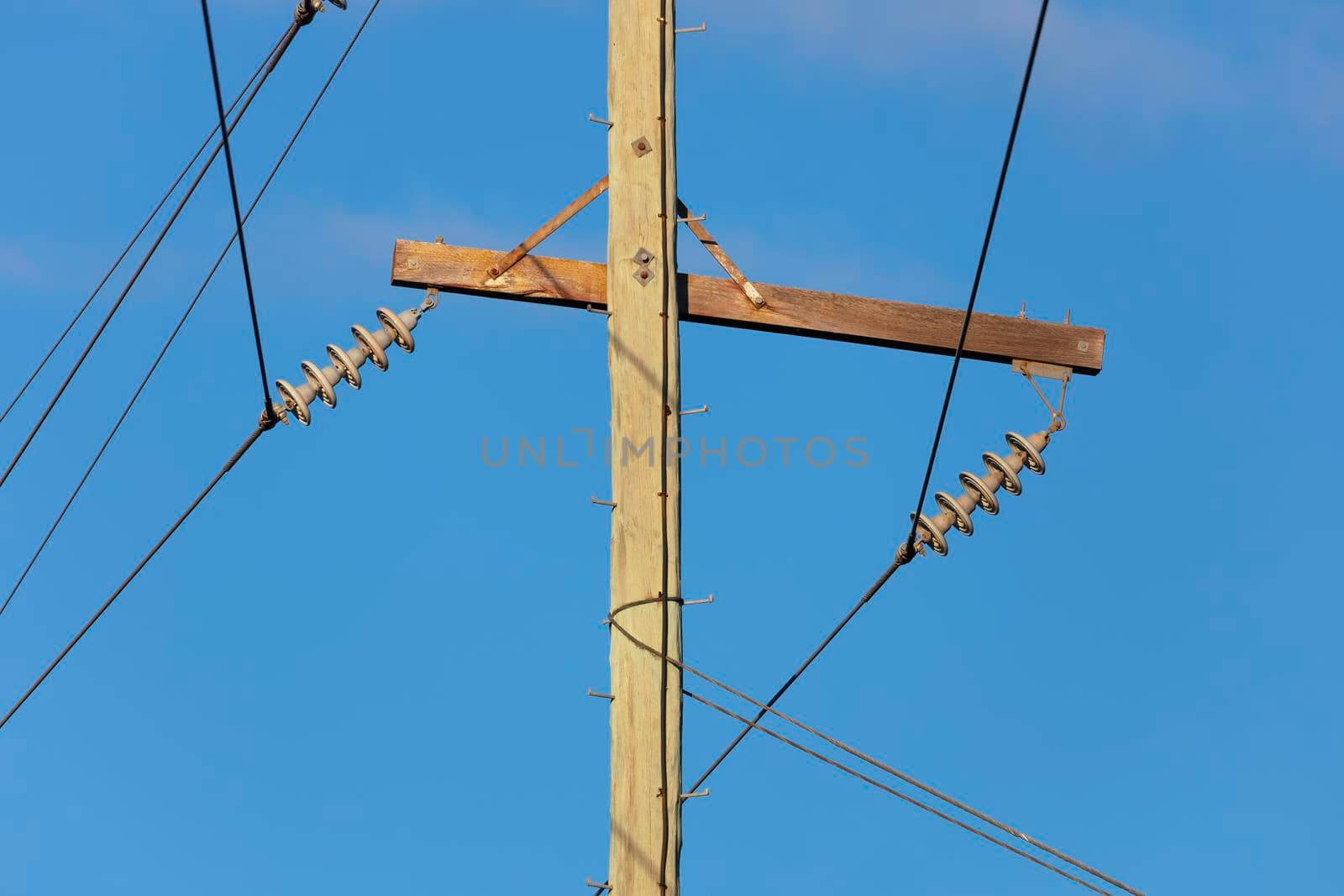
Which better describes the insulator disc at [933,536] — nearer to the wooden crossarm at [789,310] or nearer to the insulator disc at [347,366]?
the wooden crossarm at [789,310]

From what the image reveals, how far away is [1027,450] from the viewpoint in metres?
9.30

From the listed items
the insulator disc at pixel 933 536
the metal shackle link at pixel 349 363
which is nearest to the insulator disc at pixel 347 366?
the metal shackle link at pixel 349 363

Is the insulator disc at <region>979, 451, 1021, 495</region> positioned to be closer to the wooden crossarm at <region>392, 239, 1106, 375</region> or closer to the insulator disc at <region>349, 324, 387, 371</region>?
the wooden crossarm at <region>392, 239, 1106, 375</region>

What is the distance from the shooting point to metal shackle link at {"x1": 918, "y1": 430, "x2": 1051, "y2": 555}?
9016 mm

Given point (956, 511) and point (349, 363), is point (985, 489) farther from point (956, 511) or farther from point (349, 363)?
point (349, 363)

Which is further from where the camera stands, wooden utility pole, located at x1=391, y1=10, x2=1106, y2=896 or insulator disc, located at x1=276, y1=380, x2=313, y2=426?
insulator disc, located at x1=276, y1=380, x2=313, y2=426

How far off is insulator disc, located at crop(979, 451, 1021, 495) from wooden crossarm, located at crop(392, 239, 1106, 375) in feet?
1.49

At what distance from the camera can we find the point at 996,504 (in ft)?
30.2

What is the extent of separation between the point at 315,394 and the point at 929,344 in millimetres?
2765

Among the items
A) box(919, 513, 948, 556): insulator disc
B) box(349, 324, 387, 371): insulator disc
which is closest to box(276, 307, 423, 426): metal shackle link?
box(349, 324, 387, 371): insulator disc

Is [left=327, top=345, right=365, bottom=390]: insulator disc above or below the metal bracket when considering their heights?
below

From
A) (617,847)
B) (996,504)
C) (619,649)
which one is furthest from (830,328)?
(617,847)

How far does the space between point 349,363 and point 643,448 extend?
164cm

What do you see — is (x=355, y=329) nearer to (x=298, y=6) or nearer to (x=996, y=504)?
(x=298, y=6)
